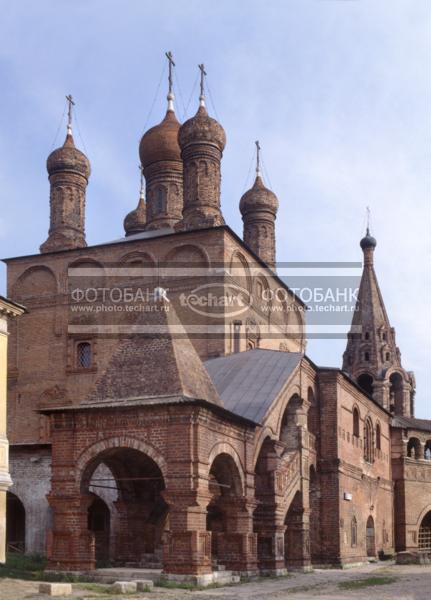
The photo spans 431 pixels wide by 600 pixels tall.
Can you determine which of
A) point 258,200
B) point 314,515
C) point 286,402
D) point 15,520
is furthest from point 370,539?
point 258,200

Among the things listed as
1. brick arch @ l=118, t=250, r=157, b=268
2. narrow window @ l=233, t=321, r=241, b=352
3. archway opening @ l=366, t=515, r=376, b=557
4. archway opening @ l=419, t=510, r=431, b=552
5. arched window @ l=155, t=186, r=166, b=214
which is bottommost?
archway opening @ l=419, t=510, r=431, b=552

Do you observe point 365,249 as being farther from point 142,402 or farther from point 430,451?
point 142,402

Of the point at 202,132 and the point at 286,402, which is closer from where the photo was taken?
the point at 286,402

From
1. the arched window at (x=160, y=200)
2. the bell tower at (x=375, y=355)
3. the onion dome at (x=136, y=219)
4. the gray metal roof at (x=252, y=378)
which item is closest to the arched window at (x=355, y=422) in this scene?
the gray metal roof at (x=252, y=378)

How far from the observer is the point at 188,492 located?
14.3m

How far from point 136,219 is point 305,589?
2214cm

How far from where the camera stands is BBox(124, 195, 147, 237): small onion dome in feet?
114

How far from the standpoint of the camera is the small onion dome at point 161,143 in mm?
30141

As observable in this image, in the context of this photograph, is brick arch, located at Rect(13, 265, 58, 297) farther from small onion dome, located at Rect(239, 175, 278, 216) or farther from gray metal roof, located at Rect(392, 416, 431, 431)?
gray metal roof, located at Rect(392, 416, 431, 431)

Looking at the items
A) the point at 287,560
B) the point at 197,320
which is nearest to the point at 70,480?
the point at 287,560

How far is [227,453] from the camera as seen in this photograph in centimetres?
1589

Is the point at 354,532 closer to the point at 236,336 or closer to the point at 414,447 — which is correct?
the point at 236,336

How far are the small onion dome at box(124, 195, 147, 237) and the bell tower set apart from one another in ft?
32.7

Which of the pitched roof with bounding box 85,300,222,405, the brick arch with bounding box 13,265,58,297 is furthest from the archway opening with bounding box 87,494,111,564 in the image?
the brick arch with bounding box 13,265,58,297
